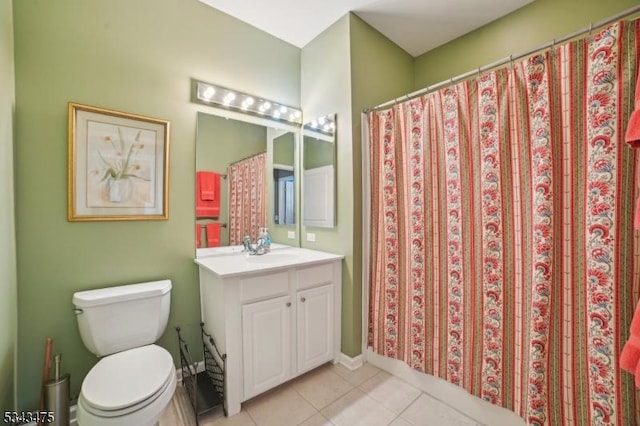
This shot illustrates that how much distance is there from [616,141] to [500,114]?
48 cm

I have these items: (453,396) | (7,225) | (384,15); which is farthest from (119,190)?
(453,396)

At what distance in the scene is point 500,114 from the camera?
1.42m

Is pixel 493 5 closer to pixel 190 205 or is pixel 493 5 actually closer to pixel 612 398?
pixel 612 398

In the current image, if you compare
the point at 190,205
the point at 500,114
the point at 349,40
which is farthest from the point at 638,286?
the point at 190,205

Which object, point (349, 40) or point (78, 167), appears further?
point (349, 40)

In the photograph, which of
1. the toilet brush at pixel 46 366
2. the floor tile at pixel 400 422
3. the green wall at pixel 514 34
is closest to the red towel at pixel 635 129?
the green wall at pixel 514 34

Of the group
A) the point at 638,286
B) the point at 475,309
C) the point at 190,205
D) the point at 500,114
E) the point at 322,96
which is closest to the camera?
the point at 638,286

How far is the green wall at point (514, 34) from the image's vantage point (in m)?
1.70

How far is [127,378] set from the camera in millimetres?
1223

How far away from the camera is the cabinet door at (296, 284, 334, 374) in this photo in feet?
6.04

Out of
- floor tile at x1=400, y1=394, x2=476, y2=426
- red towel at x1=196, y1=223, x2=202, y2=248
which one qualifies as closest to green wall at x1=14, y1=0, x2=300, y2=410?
red towel at x1=196, y1=223, x2=202, y2=248

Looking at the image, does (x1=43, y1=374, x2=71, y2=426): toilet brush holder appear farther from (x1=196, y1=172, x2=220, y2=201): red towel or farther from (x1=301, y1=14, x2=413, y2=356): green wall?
(x1=301, y1=14, x2=413, y2=356): green wall

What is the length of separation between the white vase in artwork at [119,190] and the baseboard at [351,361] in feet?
6.27

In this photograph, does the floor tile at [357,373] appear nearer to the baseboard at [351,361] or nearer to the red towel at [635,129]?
the baseboard at [351,361]
